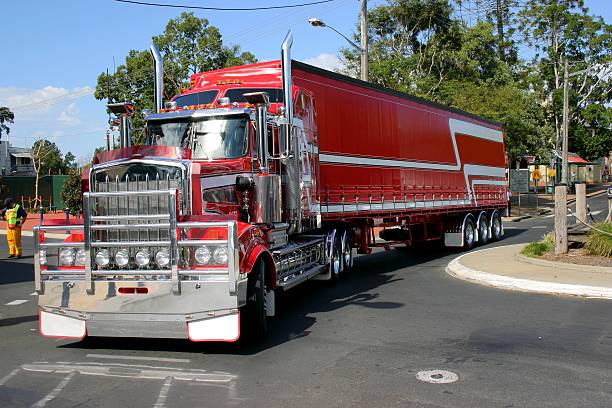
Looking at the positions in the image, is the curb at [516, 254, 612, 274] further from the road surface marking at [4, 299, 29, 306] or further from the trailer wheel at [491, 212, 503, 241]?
the road surface marking at [4, 299, 29, 306]

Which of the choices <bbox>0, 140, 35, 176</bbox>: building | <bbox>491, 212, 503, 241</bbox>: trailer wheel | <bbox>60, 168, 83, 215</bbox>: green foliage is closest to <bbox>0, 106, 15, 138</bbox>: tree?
<bbox>0, 140, 35, 176</bbox>: building

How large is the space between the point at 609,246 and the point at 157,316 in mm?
10475

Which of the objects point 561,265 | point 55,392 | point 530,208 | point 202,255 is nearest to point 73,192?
point 561,265

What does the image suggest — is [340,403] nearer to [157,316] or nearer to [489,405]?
[489,405]

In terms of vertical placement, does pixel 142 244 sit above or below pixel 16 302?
above

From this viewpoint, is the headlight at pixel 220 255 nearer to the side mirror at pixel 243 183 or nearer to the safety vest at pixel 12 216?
the side mirror at pixel 243 183

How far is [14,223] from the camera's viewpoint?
18.0m

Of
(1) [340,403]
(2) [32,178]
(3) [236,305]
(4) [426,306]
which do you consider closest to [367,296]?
(4) [426,306]

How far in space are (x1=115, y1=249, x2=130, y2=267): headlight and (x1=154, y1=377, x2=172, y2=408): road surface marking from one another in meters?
1.49

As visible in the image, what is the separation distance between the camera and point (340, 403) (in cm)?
529

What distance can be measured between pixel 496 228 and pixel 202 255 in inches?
718

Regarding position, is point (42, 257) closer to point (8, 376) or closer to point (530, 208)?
point (8, 376)

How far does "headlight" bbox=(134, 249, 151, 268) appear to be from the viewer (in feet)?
22.4

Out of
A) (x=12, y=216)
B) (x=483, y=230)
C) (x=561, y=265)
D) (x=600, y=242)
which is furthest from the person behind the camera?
(x=483, y=230)
